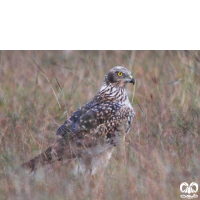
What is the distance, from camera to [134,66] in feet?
29.6

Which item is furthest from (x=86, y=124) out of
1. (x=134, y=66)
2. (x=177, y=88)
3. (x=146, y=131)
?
(x=134, y=66)

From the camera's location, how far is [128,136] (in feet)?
21.0

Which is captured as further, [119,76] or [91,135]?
[119,76]

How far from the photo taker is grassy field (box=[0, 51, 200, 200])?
4887 millimetres

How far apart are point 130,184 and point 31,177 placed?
1140 millimetres

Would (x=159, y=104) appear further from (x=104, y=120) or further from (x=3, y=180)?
(x=3, y=180)

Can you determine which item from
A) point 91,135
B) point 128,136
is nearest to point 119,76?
point 128,136

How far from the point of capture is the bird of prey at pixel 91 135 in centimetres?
587

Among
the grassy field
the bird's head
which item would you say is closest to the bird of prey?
the grassy field

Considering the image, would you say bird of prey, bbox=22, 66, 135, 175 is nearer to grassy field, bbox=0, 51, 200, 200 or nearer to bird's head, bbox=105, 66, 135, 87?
grassy field, bbox=0, 51, 200, 200

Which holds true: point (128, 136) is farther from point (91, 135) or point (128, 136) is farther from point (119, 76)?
point (119, 76)

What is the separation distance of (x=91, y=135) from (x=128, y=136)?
0.56 meters
